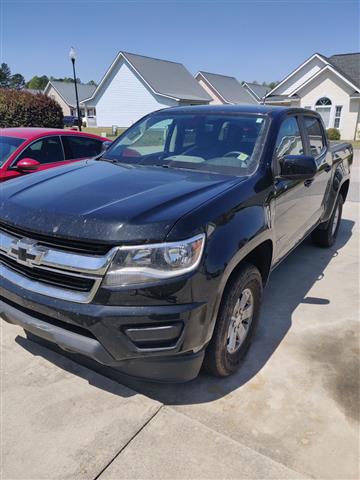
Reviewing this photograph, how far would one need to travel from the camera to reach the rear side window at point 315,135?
168 inches

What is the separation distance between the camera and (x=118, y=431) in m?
2.32

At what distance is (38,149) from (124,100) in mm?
29429

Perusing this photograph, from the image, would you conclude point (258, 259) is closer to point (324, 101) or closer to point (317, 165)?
point (317, 165)

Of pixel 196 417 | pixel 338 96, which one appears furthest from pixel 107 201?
pixel 338 96

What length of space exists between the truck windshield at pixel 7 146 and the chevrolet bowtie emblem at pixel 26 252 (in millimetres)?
3751

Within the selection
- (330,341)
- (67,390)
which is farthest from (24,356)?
(330,341)

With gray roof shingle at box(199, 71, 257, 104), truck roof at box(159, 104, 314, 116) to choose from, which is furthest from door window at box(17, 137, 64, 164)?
gray roof shingle at box(199, 71, 257, 104)

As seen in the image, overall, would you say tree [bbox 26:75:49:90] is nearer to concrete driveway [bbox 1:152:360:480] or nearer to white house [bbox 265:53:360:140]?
white house [bbox 265:53:360:140]

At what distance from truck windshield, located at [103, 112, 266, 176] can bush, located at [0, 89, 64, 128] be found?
39.9 ft

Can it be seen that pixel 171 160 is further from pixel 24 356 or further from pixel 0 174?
pixel 0 174

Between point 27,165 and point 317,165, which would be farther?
point 27,165

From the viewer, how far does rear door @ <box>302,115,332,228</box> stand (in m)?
4.12

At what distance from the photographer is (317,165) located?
426 cm

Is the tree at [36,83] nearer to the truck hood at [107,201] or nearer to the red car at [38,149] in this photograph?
the red car at [38,149]
